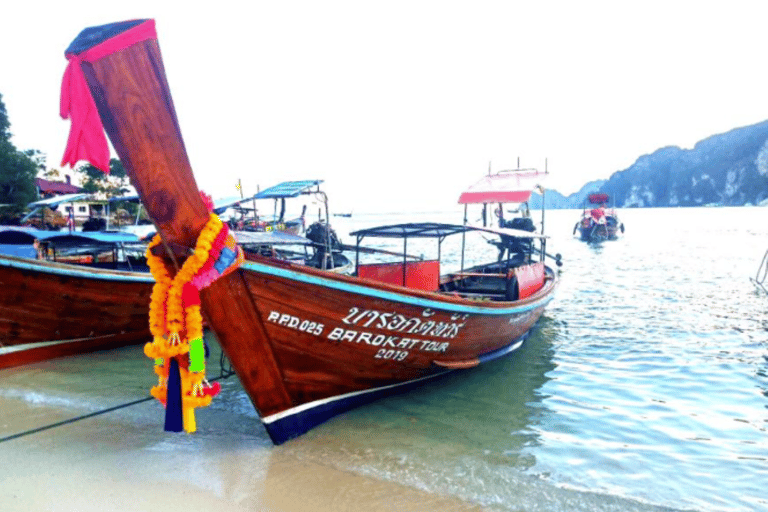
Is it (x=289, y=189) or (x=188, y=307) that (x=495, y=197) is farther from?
Answer: (x=188, y=307)

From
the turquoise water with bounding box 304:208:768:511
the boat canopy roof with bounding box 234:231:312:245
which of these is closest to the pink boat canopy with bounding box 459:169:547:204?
the turquoise water with bounding box 304:208:768:511

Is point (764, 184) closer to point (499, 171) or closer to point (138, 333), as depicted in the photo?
point (499, 171)

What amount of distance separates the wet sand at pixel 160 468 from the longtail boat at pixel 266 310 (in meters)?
0.60

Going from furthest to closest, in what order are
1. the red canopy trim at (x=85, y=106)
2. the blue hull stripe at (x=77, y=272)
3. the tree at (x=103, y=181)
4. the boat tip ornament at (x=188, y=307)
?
the tree at (x=103, y=181), the blue hull stripe at (x=77, y=272), the boat tip ornament at (x=188, y=307), the red canopy trim at (x=85, y=106)

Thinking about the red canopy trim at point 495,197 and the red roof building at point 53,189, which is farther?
the red roof building at point 53,189

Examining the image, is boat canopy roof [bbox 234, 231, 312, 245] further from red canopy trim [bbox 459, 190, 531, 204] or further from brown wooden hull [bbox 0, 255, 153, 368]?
red canopy trim [bbox 459, 190, 531, 204]

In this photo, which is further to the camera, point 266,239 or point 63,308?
point 266,239

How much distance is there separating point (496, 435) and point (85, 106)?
17.7ft

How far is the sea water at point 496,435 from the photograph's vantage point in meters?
4.47

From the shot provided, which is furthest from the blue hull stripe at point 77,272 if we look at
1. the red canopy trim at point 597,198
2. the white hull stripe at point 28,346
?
the red canopy trim at point 597,198

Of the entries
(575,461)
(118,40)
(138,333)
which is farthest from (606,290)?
(118,40)

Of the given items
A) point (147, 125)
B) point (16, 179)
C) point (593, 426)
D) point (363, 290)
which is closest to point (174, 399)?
point (363, 290)

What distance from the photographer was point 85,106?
334 centimetres

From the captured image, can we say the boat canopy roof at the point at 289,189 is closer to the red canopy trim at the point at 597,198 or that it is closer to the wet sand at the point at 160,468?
the wet sand at the point at 160,468
